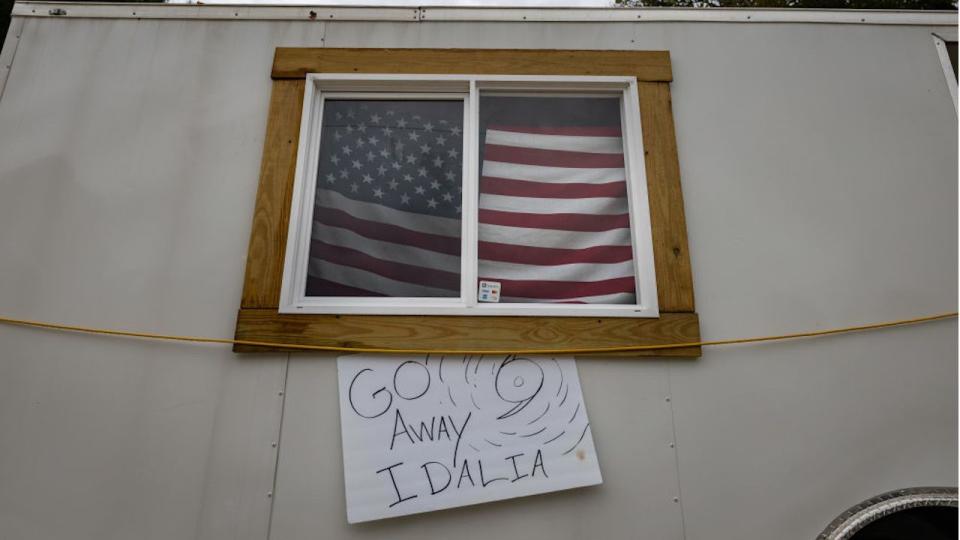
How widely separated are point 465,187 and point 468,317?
621 mm

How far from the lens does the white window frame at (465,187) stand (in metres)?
2.07

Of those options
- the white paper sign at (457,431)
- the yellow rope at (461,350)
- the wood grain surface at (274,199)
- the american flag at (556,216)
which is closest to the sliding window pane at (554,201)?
the american flag at (556,216)

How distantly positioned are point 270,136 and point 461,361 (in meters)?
1.33

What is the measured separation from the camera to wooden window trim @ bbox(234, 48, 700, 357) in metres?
2.01

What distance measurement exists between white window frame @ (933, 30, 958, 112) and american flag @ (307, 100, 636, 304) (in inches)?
64.6

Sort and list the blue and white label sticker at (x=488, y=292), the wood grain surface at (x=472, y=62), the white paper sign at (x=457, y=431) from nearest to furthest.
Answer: the white paper sign at (x=457, y=431) < the blue and white label sticker at (x=488, y=292) < the wood grain surface at (x=472, y=62)

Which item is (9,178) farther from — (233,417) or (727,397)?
(727,397)

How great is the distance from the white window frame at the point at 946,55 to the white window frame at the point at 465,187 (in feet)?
5.06

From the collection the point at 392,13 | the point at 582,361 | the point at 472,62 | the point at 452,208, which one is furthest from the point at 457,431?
the point at 392,13

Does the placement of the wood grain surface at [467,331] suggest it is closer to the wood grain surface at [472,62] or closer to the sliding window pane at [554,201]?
the sliding window pane at [554,201]

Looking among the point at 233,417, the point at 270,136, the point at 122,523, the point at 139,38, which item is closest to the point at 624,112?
the point at 270,136

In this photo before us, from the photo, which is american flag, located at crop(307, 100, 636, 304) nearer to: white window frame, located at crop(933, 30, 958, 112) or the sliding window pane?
the sliding window pane

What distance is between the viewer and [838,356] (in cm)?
206

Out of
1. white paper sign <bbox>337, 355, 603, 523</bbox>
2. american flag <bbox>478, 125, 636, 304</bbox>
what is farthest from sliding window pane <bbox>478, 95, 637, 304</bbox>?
white paper sign <bbox>337, 355, 603, 523</bbox>
